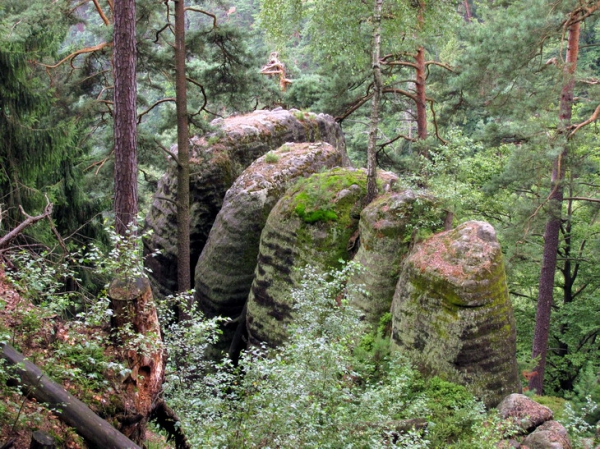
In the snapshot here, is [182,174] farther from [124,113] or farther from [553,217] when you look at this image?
[553,217]

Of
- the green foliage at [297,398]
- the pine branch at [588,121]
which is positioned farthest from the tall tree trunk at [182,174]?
the pine branch at [588,121]

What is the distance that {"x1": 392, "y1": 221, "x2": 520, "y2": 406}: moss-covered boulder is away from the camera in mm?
8055

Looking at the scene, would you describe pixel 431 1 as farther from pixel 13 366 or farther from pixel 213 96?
pixel 13 366

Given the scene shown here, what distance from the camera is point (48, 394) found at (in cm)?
424

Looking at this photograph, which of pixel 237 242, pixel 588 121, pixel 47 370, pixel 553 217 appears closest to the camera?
pixel 47 370

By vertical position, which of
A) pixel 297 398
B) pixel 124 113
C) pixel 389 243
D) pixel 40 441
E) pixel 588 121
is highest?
pixel 588 121

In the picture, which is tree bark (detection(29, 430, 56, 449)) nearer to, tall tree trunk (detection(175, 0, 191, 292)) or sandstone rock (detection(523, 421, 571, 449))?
sandstone rock (detection(523, 421, 571, 449))

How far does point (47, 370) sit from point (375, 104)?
7752mm

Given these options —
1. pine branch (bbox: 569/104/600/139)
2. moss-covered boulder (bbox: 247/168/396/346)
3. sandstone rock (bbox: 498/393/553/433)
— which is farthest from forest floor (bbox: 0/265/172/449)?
pine branch (bbox: 569/104/600/139)

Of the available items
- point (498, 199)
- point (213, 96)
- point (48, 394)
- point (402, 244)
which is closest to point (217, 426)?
point (48, 394)

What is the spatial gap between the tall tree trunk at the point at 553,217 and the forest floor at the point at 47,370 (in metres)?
9.93

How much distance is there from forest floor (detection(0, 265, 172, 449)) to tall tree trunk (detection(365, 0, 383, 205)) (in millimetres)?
6680

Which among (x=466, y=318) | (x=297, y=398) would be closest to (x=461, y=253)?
(x=466, y=318)

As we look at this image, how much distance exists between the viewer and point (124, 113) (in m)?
7.93
